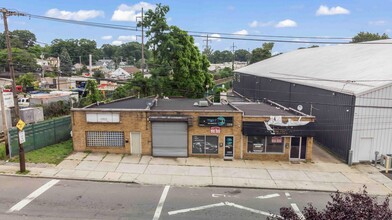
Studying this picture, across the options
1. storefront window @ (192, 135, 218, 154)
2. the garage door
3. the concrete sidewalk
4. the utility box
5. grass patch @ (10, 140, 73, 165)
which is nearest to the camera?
the concrete sidewalk

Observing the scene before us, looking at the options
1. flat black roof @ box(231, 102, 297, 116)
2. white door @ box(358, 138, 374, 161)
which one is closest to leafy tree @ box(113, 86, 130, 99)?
flat black roof @ box(231, 102, 297, 116)

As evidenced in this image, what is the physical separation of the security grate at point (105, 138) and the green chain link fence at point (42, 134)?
344cm

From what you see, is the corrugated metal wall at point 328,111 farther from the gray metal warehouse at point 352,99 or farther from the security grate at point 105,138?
the security grate at point 105,138

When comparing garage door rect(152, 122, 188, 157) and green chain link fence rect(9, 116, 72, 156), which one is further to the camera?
garage door rect(152, 122, 188, 157)

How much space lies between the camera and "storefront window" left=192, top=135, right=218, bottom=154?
22.0 meters

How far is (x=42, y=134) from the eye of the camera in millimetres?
22453

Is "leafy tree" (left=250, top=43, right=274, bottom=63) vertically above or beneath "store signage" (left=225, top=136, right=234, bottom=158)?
above

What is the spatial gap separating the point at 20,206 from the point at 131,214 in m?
5.04

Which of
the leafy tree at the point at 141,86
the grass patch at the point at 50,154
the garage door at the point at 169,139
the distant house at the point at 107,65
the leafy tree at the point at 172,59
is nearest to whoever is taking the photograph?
the grass patch at the point at 50,154

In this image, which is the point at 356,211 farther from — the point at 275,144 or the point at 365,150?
the point at 365,150

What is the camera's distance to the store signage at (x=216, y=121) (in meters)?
21.7

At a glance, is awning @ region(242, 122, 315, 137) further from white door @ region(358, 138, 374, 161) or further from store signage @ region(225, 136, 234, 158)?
white door @ region(358, 138, 374, 161)

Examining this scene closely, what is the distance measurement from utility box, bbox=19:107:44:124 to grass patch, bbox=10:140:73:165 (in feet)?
20.8

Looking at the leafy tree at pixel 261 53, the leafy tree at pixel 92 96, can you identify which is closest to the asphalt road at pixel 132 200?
the leafy tree at pixel 92 96
